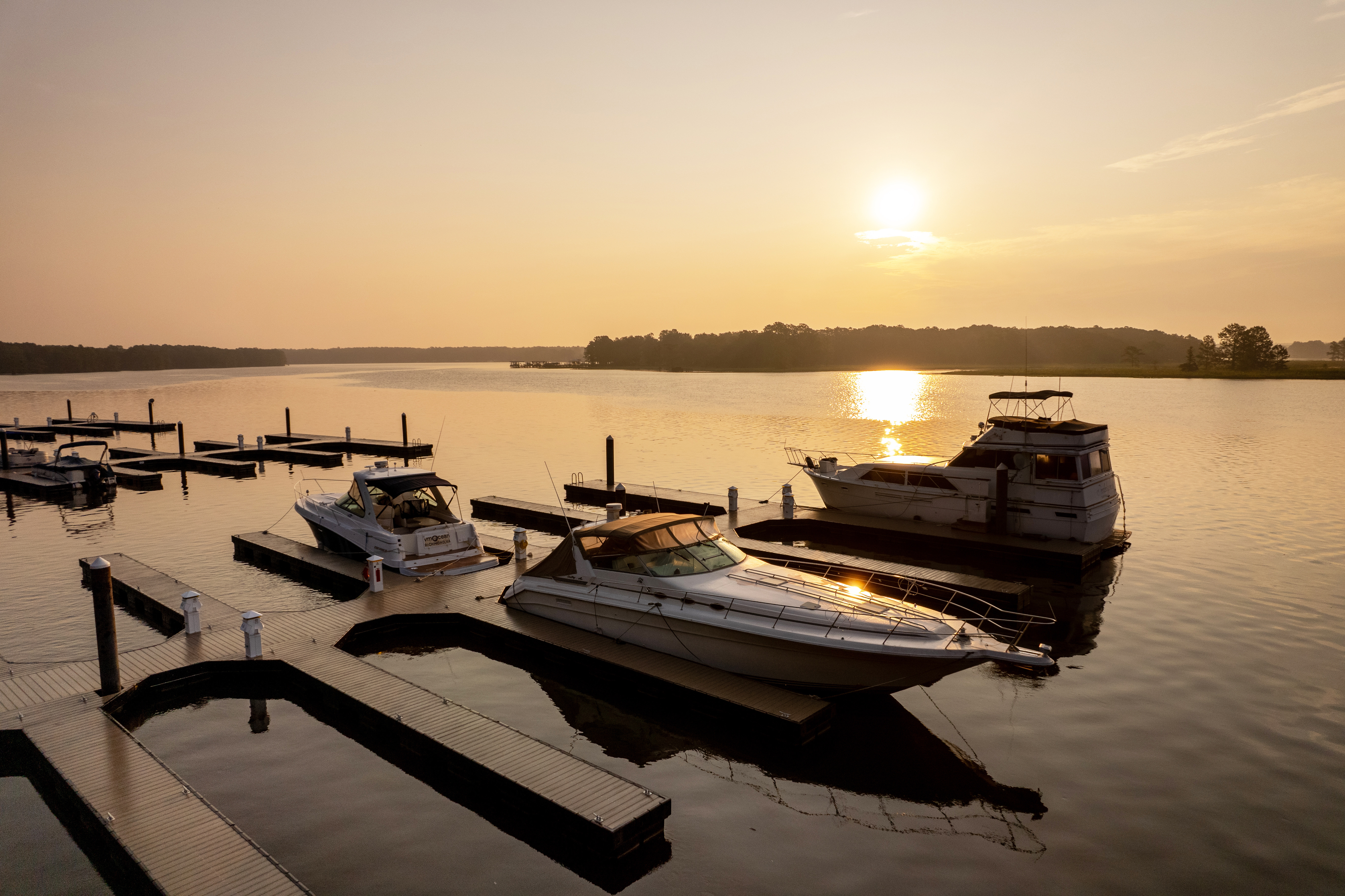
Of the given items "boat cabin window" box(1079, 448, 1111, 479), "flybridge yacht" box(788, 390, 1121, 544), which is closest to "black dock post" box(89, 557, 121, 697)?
"flybridge yacht" box(788, 390, 1121, 544)

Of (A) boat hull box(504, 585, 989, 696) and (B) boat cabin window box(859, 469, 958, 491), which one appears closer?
(A) boat hull box(504, 585, 989, 696)

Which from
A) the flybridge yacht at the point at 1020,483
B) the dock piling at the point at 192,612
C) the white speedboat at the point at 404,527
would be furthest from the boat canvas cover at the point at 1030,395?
the dock piling at the point at 192,612

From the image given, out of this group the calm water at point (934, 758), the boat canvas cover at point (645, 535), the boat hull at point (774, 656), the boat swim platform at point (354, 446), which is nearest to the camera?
the calm water at point (934, 758)

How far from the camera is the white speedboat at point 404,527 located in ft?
64.6

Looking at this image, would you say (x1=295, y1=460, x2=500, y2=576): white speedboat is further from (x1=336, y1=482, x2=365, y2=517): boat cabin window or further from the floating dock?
the floating dock

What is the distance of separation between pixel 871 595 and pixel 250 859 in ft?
33.4

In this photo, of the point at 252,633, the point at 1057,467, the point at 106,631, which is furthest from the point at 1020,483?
the point at 106,631

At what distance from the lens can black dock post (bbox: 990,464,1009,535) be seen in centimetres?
2369

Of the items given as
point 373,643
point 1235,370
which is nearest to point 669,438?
point 373,643

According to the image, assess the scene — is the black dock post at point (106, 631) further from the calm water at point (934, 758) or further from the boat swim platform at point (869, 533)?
the boat swim platform at point (869, 533)

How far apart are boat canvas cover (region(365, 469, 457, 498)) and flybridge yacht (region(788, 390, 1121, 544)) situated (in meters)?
15.2

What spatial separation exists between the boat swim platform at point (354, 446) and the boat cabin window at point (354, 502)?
2795cm

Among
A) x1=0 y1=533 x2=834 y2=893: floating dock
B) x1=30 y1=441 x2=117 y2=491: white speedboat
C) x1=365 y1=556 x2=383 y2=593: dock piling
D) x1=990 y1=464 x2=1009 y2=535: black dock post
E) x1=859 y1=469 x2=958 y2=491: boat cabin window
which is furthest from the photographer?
x1=30 y1=441 x2=117 y2=491: white speedboat

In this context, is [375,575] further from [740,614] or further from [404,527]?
[740,614]
